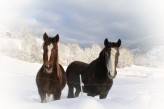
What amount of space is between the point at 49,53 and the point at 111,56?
1.80 m

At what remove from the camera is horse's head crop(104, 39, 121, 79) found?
912cm

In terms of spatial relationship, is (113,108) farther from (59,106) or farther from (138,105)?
(59,106)

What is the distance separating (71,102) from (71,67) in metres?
5.87

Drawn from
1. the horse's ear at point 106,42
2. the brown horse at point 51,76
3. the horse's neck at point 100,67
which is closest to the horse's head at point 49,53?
the brown horse at point 51,76

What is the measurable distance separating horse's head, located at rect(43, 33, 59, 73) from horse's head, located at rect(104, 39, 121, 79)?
153cm

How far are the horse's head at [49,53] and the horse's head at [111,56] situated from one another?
153cm

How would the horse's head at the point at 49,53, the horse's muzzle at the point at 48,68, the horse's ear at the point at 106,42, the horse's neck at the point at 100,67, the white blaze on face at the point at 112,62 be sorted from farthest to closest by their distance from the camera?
the horse's neck at the point at 100,67 → the horse's ear at the point at 106,42 → the white blaze on face at the point at 112,62 → the horse's muzzle at the point at 48,68 → the horse's head at the point at 49,53

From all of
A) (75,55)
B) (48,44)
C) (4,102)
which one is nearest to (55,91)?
(48,44)

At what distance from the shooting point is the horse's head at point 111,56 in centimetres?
912

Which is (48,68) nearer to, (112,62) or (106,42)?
(112,62)

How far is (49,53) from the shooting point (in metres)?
8.48

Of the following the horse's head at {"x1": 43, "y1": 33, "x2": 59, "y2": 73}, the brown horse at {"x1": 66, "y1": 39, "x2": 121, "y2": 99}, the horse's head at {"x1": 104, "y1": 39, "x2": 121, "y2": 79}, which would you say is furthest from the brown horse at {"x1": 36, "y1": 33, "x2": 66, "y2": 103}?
the horse's head at {"x1": 104, "y1": 39, "x2": 121, "y2": 79}

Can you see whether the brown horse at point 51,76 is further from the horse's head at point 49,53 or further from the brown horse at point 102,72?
the brown horse at point 102,72

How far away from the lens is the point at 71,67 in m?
12.4
